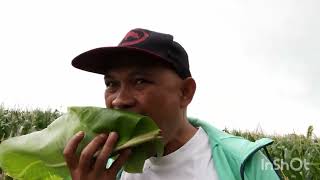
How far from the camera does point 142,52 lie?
2.14 metres

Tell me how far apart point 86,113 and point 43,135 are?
233 mm

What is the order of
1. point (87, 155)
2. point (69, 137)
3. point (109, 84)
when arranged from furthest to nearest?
point (109, 84)
point (69, 137)
point (87, 155)

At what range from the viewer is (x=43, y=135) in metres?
2.19

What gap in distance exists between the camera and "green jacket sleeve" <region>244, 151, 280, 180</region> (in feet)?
6.86

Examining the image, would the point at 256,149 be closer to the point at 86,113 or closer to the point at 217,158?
the point at 217,158

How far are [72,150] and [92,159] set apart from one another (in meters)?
0.08

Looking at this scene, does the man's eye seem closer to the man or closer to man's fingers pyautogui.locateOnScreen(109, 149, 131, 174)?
the man

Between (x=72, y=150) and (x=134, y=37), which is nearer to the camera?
(x=72, y=150)

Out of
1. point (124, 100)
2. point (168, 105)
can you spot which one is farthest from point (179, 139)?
point (124, 100)

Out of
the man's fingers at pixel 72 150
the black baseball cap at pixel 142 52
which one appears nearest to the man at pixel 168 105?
the black baseball cap at pixel 142 52

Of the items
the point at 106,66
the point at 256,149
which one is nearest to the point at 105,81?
the point at 106,66

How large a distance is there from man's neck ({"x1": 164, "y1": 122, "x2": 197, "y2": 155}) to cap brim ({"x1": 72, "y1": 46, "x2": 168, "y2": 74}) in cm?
31

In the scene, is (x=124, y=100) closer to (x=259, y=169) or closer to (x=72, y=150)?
(x=72, y=150)

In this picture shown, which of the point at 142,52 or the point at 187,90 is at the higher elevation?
the point at 142,52
